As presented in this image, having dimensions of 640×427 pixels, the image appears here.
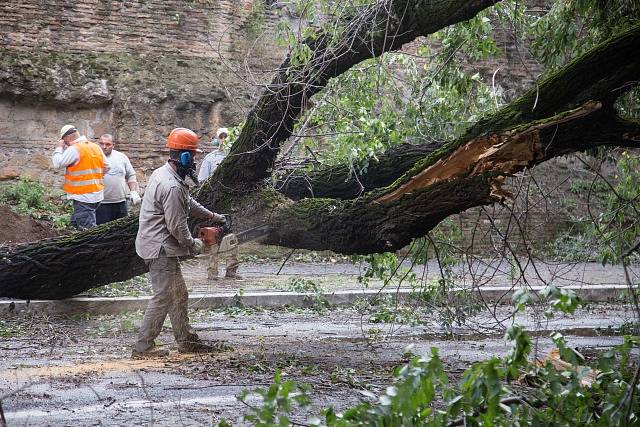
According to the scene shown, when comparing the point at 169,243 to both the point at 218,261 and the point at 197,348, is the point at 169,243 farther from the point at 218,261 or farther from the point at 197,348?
the point at 218,261

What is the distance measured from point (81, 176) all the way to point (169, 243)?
6.08 metres

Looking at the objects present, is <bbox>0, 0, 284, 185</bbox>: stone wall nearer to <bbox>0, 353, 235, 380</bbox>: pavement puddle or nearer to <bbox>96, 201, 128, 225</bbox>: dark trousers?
<bbox>96, 201, 128, 225</bbox>: dark trousers

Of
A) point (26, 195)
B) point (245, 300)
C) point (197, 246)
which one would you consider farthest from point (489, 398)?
point (26, 195)

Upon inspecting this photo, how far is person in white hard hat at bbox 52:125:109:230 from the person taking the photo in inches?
Result: 556

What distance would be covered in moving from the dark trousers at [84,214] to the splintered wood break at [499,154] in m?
7.68

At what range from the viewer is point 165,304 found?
8.65 metres

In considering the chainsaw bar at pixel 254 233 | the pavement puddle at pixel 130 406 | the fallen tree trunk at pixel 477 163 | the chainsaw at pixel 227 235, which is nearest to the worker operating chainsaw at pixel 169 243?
the chainsaw at pixel 227 235

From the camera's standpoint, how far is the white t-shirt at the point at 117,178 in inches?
568

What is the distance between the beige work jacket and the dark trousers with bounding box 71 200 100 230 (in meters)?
5.74

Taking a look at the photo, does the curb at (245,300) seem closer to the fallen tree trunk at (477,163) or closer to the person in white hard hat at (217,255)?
the person in white hard hat at (217,255)

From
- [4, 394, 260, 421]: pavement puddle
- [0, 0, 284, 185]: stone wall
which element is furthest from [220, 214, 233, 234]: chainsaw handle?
[0, 0, 284, 185]: stone wall

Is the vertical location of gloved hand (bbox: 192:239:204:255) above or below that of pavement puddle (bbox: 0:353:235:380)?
above

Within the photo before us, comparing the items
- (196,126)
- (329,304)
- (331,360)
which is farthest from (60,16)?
(331,360)

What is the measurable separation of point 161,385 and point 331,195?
3.61m
